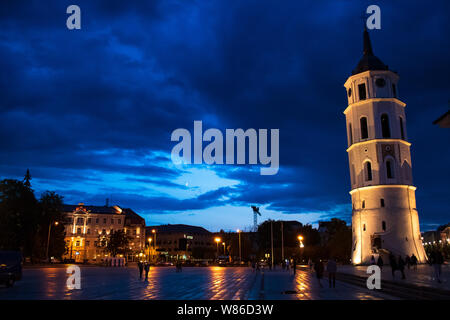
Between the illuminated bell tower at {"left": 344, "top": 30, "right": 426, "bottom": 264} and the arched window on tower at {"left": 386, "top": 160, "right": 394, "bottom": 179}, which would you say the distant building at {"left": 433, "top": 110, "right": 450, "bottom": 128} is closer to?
the illuminated bell tower at {"left": 344, "top": 30, "right": 426, "bottom": 264}

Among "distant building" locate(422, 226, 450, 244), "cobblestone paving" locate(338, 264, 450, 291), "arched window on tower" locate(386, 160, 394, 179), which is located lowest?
"cobblestone paving" locate(338, 264, 450, 291)

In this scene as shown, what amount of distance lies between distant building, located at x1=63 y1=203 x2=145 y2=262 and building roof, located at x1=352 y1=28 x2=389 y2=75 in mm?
69721

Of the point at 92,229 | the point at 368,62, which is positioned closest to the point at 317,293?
the point at 368,62

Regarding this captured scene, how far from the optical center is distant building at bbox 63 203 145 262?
100 m

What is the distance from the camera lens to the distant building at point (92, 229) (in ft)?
330

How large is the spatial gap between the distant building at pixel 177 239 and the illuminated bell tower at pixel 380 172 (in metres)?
84.2

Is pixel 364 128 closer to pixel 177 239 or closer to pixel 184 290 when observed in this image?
pixel 184 290

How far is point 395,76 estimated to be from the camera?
58906 millimetres

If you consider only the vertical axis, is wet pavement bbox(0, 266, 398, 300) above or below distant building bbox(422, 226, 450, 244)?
Answer: below

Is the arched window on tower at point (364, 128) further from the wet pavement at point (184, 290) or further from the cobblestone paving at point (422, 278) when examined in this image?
the wet pavement at point (184, 290)

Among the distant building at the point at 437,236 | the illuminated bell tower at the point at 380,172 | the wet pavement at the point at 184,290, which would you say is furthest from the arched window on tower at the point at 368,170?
the distant building at the point at 437,236

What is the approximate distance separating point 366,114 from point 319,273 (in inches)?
1627

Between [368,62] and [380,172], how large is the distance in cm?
1907

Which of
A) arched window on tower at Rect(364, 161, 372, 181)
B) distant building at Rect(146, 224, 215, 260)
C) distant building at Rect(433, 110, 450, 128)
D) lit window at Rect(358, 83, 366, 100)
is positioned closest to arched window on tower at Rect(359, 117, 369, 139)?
lit window at Rect(358, 83, 366, 100)
